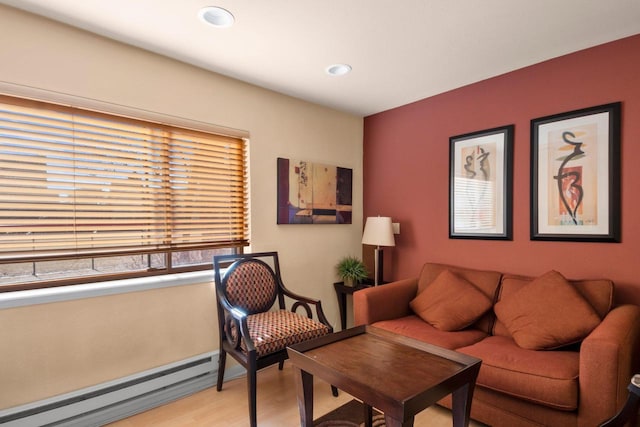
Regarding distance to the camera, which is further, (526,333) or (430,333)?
(430,333)

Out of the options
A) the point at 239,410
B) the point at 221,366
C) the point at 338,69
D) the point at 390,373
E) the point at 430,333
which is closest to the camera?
the point at 390,373

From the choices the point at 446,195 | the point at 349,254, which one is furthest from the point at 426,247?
the point at 349,254

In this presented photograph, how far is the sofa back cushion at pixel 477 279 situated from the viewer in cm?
258

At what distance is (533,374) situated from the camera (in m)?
1.78

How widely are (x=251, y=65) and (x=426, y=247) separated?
2.27 metres

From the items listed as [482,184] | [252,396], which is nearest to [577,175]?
[482,184]

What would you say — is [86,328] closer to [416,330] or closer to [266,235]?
[266,235]

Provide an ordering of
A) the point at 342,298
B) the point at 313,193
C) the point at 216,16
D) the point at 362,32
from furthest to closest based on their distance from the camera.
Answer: the point at 342,298, the point at 313,193, the point at 362,32, the point at 216,16

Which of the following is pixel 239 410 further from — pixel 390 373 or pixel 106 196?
pixel 106 196

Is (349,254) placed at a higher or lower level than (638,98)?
lower

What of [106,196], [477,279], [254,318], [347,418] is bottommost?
[347,418]

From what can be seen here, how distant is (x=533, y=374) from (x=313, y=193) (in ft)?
7.37

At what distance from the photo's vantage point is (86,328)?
2084 mm

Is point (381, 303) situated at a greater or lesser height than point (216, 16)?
lesser
